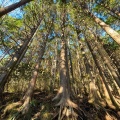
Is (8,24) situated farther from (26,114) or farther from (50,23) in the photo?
(26,114)

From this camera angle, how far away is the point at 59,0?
10.0 meters

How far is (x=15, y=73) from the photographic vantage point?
10781 millimetres

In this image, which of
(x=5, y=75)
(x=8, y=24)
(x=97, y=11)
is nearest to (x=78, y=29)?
(x=97, y=11)

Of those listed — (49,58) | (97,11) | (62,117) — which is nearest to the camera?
(62,117)

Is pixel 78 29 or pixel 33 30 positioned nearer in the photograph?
pixel 33 30

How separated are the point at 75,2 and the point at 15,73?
6192 mm

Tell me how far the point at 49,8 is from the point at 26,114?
8.58 meters

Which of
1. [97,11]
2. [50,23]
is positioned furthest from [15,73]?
[97,11]

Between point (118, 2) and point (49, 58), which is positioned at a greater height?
point (49, 58)

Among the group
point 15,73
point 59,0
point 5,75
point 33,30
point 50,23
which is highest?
point 50,23

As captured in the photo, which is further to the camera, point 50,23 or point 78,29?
point 50,23

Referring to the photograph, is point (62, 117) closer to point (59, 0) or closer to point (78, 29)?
point (59, 0)

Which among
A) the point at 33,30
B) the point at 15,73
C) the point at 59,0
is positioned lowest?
the point at 15,73

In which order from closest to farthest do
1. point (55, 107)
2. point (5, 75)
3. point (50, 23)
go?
point (55, 107) → point (5, 75) → point (50, 23)
